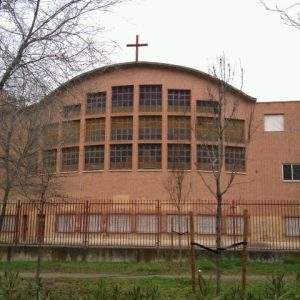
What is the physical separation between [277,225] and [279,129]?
10.9 metres

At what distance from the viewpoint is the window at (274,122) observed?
1495 inches

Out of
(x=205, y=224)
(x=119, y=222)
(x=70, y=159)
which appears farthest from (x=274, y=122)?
(x=70, y=159)

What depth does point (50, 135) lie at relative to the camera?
21844 millimetres

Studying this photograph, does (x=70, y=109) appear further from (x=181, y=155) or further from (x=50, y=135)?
(x=181, y=155)

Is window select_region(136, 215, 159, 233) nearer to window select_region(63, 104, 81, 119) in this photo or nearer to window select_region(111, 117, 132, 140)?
window select_region(111, 117, 132, 140)

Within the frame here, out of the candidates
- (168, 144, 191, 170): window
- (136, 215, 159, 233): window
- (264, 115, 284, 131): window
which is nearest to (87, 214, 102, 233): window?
(136, 215, 159, 233): window

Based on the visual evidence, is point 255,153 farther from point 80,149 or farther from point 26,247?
point 26,247

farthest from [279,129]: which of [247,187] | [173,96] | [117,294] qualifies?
[117,294]

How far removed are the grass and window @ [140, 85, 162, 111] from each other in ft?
57.4

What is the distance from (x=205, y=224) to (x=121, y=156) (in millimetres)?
8041

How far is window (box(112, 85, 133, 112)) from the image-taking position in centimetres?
3744

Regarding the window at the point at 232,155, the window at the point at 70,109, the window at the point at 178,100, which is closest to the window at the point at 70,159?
the window at the point at 178,100

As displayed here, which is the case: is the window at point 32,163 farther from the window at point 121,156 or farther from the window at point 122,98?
the window at point 122,98

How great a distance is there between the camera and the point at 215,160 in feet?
46.8
